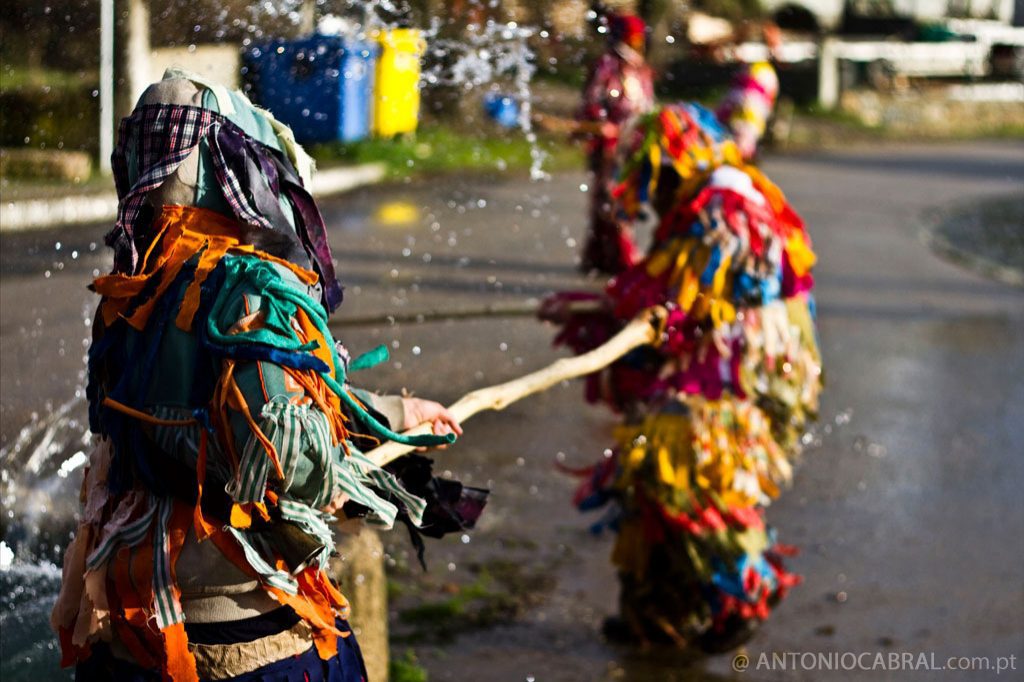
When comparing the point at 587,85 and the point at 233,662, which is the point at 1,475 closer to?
the point at 233,662

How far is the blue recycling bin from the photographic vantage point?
4.17 metres

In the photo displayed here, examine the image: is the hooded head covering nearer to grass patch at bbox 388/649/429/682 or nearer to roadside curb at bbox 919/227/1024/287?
grass patch at bbox 388/649/429/682

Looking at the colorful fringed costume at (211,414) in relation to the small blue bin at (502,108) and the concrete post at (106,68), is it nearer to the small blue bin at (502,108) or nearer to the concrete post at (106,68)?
the concrete post at (106,68)

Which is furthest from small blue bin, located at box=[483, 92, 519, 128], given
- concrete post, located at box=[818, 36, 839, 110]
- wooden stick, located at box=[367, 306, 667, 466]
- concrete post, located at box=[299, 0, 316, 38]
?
concrete post, located at box=[818, 36, 839, 110]

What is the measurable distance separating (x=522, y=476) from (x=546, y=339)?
799 mm

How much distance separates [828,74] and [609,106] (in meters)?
14.3

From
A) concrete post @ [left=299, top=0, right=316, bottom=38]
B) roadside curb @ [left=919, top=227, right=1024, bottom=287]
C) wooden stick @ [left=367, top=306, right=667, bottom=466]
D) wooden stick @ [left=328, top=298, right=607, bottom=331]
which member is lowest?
roadside curb @ [left=919, top=227, right=1024, bottom=287]

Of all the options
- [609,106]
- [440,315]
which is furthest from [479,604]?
[609,106]

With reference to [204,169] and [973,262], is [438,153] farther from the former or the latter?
[973,262]

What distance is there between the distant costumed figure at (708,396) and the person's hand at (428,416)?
1.38 meters

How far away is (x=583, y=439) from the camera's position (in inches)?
245

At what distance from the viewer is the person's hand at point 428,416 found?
100 inches

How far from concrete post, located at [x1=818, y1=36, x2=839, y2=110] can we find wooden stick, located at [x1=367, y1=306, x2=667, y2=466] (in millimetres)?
18461

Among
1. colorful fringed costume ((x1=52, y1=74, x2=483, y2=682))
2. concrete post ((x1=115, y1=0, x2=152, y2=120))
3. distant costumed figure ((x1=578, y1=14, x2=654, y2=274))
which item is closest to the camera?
colorful fringed costume ((x1=52, y1=74, x2=483, y2=682))
